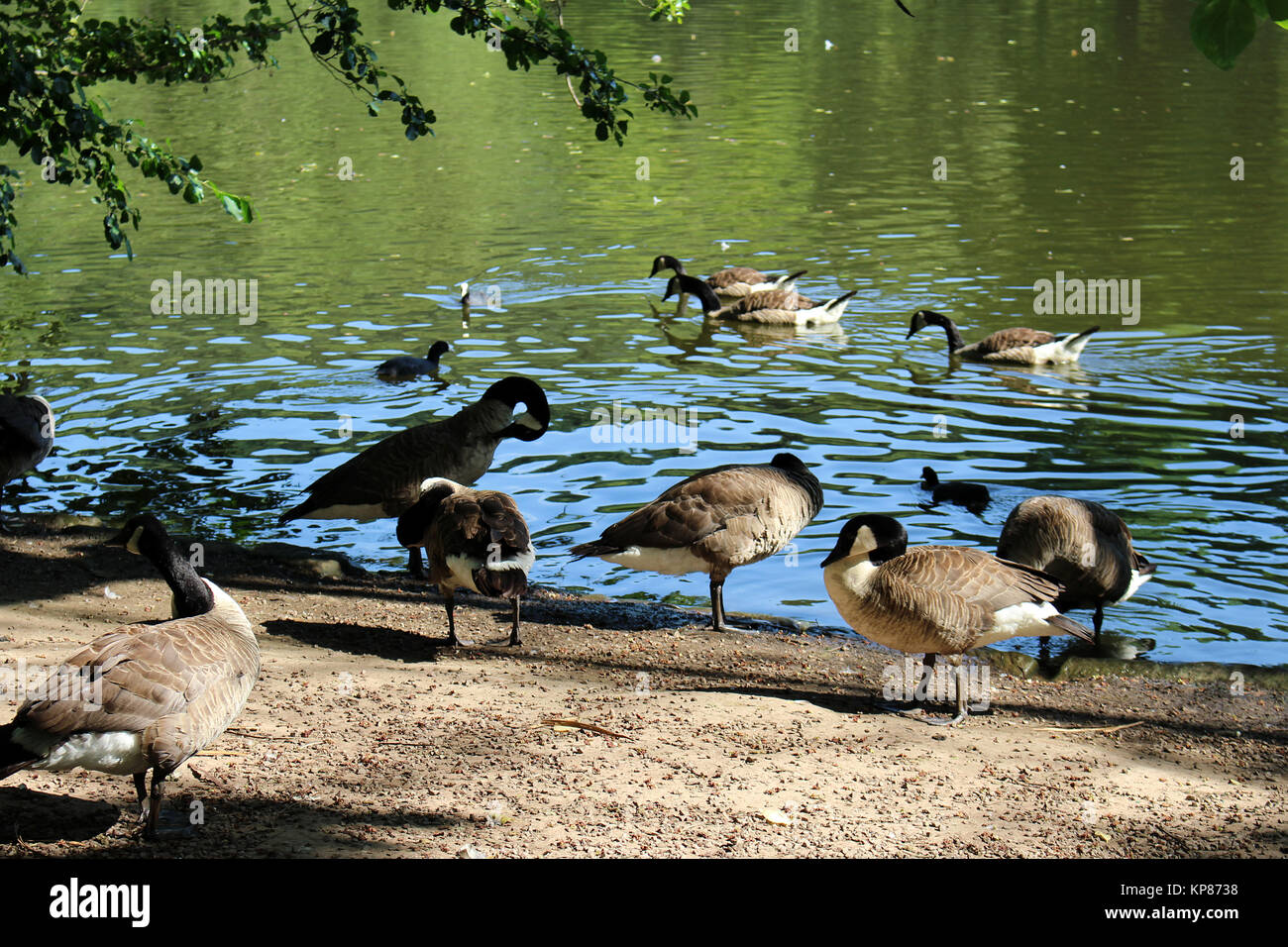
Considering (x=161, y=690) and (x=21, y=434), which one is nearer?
(x=161, y=690)

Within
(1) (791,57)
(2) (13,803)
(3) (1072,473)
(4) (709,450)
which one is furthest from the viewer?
(1) (791,57)

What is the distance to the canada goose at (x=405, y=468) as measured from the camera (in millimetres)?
9617

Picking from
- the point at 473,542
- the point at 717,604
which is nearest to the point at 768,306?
the point at 717,604

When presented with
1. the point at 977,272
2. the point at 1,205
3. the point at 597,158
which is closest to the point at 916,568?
the point at 1,205

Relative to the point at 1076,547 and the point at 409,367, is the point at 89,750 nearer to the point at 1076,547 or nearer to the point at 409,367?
the point at 1076,547

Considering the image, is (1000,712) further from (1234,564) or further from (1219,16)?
(1219,16)

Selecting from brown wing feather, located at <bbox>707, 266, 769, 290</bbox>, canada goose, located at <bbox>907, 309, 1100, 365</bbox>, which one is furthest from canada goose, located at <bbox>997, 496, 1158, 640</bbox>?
brown wing feather, located at <bbox>707, 266, 769, 290</bbox>

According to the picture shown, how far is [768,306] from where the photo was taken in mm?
17891

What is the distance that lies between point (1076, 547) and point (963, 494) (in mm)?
2444

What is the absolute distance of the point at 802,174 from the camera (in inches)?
1053

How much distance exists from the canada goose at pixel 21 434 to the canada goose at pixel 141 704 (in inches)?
222

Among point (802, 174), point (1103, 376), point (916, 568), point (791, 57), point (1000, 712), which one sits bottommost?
point (1000, 712)

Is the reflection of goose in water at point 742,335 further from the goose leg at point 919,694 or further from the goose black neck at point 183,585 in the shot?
the goose black neck at point 183,585
